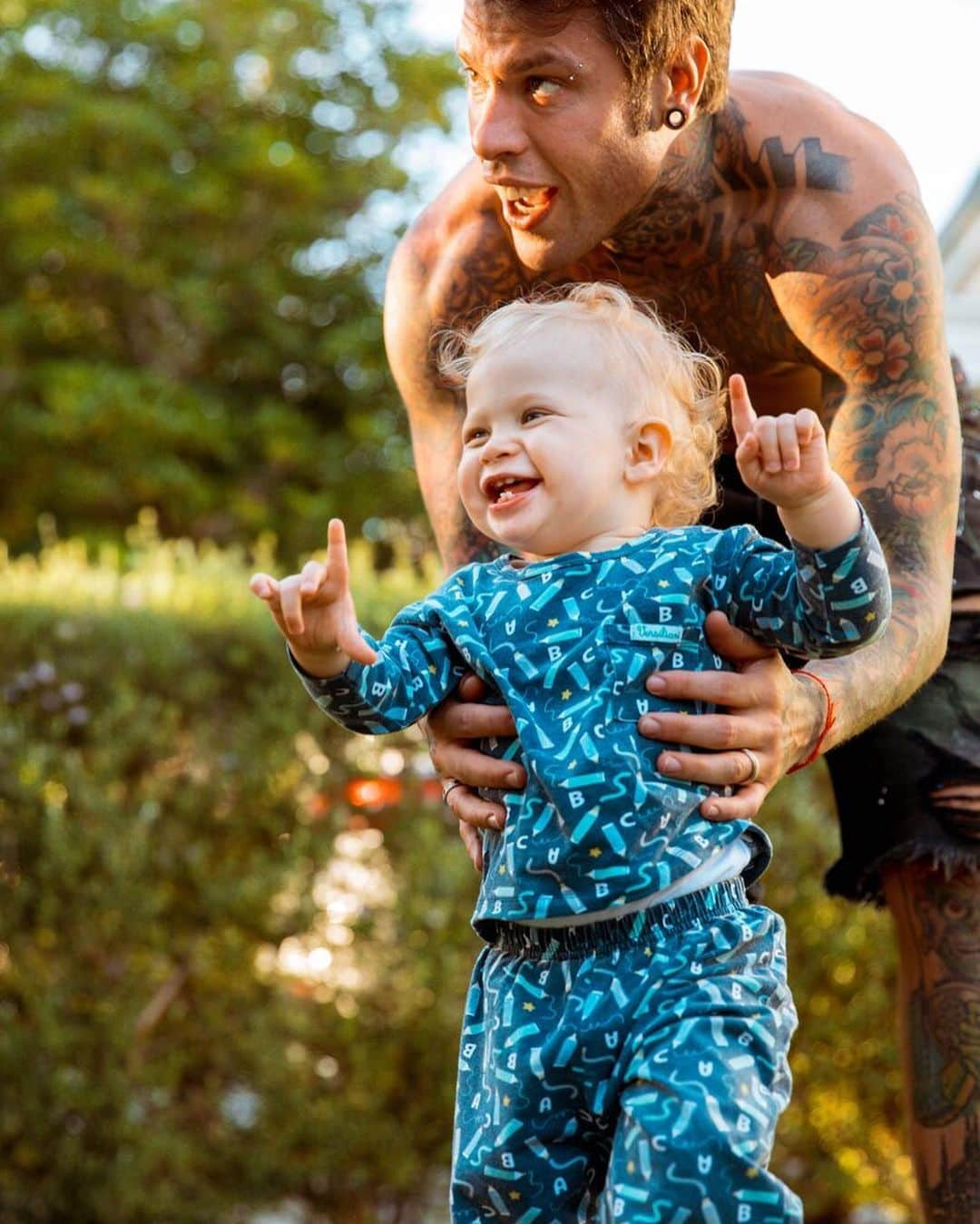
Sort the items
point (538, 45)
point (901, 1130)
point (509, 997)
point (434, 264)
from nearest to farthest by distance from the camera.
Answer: point (509, 997) → point (538, 45) → point (434, 264) → point (901, 1130)

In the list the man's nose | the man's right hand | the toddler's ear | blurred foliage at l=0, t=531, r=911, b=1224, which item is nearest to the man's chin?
the man's nose

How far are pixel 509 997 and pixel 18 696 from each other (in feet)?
9.94

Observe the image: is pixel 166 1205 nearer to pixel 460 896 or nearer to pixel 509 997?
pixel 460 896

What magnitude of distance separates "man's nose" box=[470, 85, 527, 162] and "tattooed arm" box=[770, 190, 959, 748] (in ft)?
1.78

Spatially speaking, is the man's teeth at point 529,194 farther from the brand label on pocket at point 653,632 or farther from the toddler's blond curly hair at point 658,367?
the brand label on pocket at point 653,632

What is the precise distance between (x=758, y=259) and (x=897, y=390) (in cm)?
35

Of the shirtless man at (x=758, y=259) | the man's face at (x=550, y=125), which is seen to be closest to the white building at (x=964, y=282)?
the shirtless man at (x=758, y=259)

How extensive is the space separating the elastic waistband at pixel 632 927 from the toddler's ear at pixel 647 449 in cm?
55

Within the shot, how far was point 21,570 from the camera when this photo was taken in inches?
207

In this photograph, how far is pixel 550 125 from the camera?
2516mm

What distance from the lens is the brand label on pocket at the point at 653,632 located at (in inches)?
81.7

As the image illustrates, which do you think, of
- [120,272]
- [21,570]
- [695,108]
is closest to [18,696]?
[21,570]

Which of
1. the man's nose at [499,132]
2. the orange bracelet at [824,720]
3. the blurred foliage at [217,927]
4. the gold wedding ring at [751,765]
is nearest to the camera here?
the gold wedding ring at [751,765]

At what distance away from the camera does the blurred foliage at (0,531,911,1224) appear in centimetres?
461
